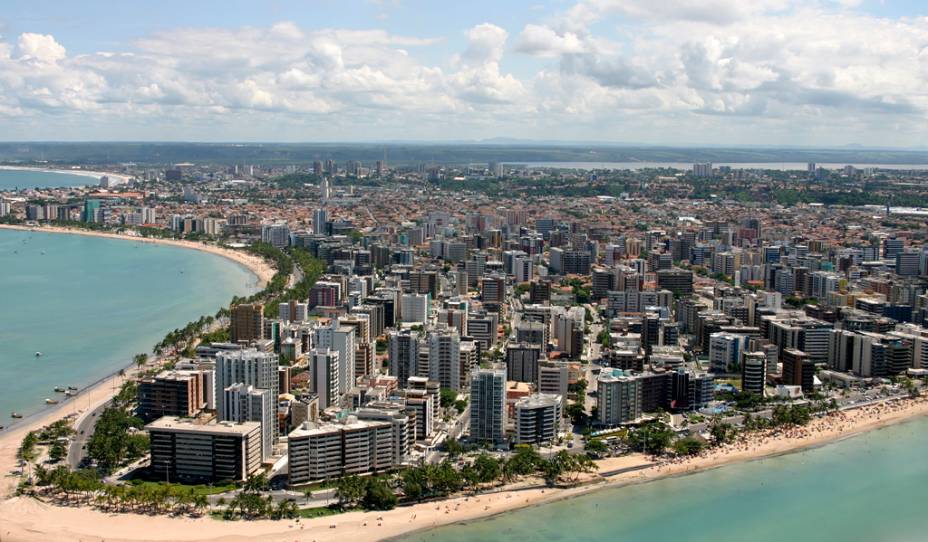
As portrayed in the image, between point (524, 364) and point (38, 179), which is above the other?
point (38, 179)

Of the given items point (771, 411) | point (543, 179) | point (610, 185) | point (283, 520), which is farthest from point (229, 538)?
point (543, 179)

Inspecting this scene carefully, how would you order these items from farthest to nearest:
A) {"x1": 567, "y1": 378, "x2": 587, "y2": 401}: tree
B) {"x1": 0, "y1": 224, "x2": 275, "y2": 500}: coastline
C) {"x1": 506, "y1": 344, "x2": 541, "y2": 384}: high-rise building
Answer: {"x1": 506, "y1": 344, "x2": 541, "y2": 384}: high-rise building
{"x1": 567, "y1": 378, "x2": 587, "y2": 401}: tree
{"x1": 0, "y1": 224, "x2": 275, "y2": 500}: coastline

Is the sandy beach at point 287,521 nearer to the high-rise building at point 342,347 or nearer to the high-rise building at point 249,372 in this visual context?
the high-rise building at point 249,372

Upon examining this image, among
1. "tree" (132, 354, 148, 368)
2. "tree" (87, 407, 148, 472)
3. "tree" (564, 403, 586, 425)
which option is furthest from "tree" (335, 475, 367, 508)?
"tree" (132, 354, 148, 368)

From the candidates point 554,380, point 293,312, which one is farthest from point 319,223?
point 554,380

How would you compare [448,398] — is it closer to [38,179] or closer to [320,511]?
[320,511]

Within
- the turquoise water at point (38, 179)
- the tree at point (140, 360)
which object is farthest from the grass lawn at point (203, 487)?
the turquoise water at point (38, 179)

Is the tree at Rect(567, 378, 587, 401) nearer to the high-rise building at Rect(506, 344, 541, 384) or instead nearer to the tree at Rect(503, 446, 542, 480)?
the high-rise building at Rect(506, 344, 541, 384)

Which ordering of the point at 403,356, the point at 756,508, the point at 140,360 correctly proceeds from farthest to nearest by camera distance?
the point at 140,360
the point at 403,356
the point at 756,508
